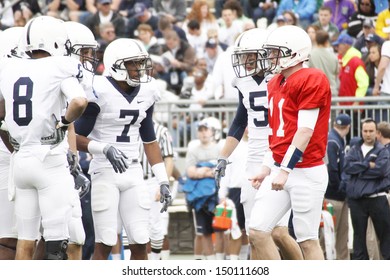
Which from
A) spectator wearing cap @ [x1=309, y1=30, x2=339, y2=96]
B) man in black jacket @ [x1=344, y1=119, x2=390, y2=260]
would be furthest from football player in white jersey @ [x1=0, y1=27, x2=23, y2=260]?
spectator wearing cap @ [x1=309, y1=30, x2=339, y2=96]

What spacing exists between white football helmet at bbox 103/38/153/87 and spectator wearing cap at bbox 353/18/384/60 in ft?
18.6

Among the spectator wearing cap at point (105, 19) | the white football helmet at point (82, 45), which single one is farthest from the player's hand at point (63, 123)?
the spectator wearing cap at point (105, 19)

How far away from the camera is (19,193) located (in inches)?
325

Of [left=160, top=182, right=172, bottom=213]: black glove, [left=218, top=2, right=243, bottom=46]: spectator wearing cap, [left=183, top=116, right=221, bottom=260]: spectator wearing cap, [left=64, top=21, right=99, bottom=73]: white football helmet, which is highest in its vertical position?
[left=64, top=21, right=99, bottom=73]: white football helmet

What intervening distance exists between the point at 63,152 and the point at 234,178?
4697 mm

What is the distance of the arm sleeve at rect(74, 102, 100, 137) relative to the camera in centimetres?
917

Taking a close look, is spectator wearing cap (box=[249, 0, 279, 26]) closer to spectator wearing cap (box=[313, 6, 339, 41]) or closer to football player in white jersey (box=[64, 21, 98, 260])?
spectator wearing cap (box=[313, 6, 339, 41])

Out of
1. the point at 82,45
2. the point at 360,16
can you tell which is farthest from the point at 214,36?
the point at 82,45

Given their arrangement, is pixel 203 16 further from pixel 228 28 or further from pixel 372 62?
pixel 372 62

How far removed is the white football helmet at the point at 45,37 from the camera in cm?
820

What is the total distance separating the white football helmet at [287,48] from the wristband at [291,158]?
70 centimetres

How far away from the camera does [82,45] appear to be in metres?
9.46
